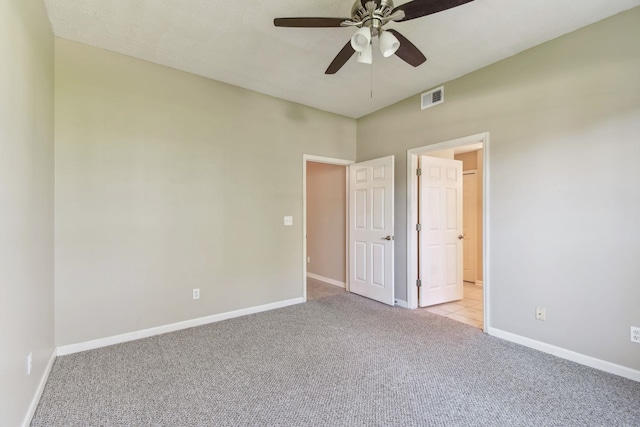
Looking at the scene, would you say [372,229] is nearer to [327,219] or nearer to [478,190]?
[327,219]

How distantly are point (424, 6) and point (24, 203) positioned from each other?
268 cm

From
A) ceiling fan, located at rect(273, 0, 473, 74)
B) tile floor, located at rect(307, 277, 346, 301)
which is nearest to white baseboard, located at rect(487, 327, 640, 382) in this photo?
tile floor, located at rect(307, 277, 346, 301)

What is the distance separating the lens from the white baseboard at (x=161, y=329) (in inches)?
105

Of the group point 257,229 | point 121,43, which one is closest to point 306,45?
point 121,43

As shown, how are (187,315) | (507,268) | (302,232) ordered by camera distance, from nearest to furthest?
(507,268) → (187,315) → (302,232)

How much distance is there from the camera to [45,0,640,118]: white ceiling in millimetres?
2230

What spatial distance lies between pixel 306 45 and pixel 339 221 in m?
2.93

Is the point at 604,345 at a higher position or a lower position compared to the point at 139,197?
lower

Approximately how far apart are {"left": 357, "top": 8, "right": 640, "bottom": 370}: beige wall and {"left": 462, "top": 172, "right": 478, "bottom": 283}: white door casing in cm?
250

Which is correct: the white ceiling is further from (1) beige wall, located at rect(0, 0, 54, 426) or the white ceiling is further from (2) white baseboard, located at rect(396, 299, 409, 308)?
(2) white baseboard, located at rect(396, 299, 409, 308)

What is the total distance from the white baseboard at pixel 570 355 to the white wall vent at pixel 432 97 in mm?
2627

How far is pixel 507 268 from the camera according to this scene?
9.74 feet

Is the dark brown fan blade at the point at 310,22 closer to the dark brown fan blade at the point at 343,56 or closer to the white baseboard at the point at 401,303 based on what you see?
the dark brown fan blade at the point at 343,56

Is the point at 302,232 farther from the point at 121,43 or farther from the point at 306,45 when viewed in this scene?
the point at 121,43
